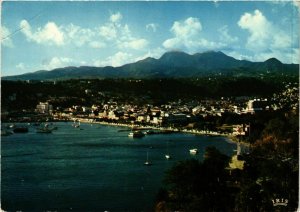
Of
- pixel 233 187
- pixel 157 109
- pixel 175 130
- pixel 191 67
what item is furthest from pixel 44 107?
pixel 233 187

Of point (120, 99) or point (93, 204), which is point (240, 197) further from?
point (120, 99)

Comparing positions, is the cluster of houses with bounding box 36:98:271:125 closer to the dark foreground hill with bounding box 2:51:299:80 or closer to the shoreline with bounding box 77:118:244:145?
the shoreline with bounding box 77:118:244:145

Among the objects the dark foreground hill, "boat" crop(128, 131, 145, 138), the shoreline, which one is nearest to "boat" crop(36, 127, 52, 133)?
the shoreline

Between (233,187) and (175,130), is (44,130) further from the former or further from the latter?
(233,187)

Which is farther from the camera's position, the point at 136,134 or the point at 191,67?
the point at 136,134

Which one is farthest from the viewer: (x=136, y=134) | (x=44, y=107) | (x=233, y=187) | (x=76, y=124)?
(x=76, y=124)
